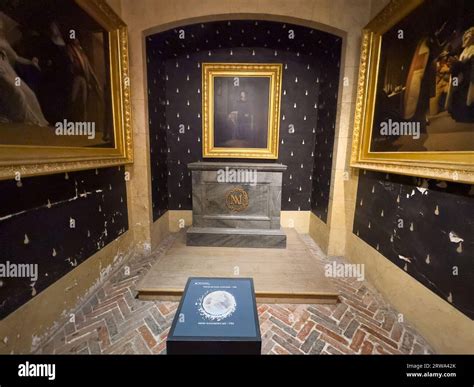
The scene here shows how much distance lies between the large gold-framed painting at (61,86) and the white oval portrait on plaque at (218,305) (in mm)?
2106

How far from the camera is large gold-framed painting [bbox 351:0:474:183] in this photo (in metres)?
2.04

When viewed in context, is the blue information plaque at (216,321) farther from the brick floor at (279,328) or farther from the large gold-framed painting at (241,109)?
the large gold-framed painting at (241,109)

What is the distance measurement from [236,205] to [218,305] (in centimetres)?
300

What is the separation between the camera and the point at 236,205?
4.55 m

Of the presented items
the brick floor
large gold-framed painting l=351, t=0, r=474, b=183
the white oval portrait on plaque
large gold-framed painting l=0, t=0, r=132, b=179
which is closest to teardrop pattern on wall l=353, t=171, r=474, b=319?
large gold-framed painting l=351, t=0, r=474, b=183

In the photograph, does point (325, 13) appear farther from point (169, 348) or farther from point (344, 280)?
point (169, 348)

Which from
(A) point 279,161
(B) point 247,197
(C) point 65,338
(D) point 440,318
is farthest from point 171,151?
(D) point 440,318

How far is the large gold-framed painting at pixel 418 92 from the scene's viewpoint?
2.04 m

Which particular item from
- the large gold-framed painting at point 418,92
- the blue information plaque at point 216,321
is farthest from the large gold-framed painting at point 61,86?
the large gold-framed painting at point 418,92

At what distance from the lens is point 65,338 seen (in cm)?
240

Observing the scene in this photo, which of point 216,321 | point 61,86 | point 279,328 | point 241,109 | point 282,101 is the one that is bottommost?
point 279,328

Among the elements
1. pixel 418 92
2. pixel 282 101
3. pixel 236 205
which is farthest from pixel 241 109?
pixel 418 92

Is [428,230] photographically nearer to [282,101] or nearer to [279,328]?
[279,328]

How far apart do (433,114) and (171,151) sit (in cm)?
514
